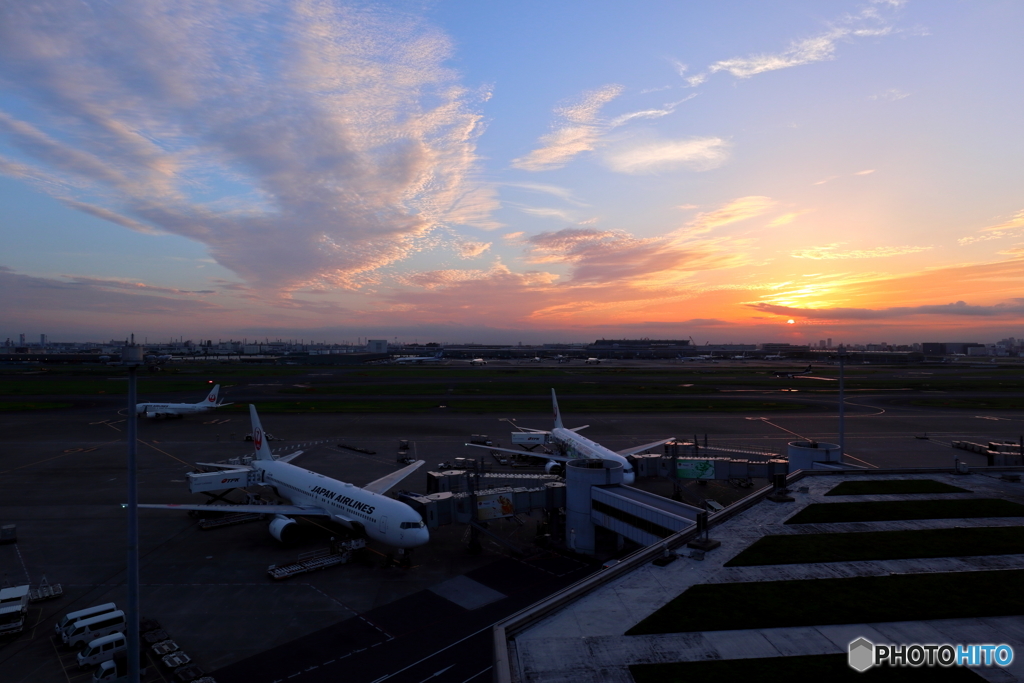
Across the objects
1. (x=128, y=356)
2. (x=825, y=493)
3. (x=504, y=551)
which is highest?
(x=128, y=356)

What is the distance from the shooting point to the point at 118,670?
901 inches

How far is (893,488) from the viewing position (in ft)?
119

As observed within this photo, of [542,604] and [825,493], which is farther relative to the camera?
[825,493]

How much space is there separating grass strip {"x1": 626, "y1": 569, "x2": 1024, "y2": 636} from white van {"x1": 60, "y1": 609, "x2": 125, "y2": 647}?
25.6 meters

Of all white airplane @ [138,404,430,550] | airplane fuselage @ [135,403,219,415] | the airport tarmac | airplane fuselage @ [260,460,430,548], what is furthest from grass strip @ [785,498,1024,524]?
airplane fuselage @ [135,403,219,415]

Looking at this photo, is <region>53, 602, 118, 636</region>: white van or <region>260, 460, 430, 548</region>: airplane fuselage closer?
<region>53, 602, 118, 636</region>: white van

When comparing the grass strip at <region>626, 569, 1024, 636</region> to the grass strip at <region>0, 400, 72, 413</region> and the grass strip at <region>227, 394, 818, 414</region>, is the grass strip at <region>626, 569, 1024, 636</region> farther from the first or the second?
the grass strip at <region>0, 400, 72, 413</region>

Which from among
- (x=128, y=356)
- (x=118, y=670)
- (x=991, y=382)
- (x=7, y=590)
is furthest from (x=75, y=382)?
(x=991, y=382)

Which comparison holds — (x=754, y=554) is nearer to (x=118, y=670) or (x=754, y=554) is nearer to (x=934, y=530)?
(x=934, y=530)

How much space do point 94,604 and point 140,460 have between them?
39.9 meters

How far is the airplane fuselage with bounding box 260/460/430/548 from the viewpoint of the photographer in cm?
3400

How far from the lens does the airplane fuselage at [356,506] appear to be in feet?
112

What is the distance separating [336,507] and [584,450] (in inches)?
978

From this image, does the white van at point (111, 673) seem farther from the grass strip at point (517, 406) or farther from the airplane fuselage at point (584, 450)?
the grass strip at point (517, 406)
